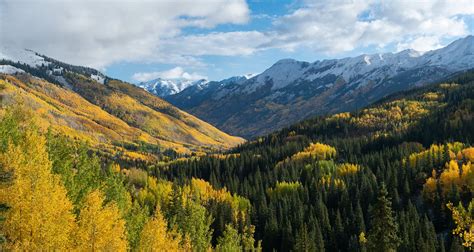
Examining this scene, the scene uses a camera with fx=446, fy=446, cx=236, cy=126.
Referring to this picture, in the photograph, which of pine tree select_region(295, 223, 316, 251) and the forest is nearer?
the forest

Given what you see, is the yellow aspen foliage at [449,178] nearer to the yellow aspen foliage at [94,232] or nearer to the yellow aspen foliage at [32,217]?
Result: the yellow aspen foliage at [94,232]

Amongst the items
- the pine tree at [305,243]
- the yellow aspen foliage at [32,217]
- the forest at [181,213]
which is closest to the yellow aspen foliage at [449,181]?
the forest at [181,213]

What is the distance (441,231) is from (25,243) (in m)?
145

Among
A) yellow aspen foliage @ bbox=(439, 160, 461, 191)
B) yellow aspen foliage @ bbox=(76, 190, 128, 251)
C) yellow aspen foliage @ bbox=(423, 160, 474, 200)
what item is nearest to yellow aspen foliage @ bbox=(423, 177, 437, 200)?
yellow aspen foliage @ bbox=(423, 160, 474, 200)

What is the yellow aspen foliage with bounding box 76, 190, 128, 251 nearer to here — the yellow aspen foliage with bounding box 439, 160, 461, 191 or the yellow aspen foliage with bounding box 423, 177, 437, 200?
the yellow aspen foliage with bounding box 423, 177, 437, 200

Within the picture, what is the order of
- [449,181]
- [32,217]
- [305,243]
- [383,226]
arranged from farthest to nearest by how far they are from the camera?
[449,181]
[305,243]
[383,226]
[32,217]

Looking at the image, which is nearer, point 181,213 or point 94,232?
point 94,232

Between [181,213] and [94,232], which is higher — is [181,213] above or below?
below

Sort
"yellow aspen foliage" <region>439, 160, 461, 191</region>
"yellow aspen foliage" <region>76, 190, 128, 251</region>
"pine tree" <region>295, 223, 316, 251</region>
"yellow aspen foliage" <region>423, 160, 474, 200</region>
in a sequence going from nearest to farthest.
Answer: "yellow aspen foliage" <region>76, 190, 128, 251</region>, "pine tree" <region>295, 223, 316, 251</region>, "yellow aspen foliage" <region>423, 160, 474, 200</region>, "yellow aspen foliage" <region>439, 160, 461, 191</region>

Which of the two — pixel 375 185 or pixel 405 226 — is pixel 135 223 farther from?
pixel 375 185

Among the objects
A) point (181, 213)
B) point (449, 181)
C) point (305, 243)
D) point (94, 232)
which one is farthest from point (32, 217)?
point (449, 181)

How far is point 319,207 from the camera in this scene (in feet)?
558

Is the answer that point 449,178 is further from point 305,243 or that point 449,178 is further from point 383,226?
point 383,226

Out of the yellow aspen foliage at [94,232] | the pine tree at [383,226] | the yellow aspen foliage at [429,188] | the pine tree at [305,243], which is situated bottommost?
the pine tree at [305,243]
